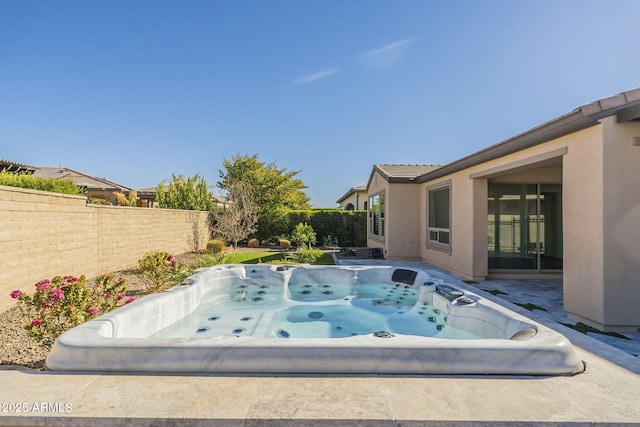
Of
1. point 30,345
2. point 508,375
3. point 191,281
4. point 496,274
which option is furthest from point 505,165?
point 30,345

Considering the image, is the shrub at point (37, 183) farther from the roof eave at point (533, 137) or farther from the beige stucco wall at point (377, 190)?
the roof eave at point (533, 137)

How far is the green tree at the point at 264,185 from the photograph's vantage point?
18.7 metres

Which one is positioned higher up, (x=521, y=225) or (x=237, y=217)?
(x=237, y=217)

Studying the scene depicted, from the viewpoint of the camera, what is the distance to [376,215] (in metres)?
14.5

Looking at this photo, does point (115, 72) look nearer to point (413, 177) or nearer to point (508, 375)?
point (413, 177)

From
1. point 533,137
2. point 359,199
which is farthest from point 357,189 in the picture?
point 533,137

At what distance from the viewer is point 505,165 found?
23.6 ft

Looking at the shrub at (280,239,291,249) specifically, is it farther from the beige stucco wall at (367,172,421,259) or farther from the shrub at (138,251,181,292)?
the shrub at (138,251,181,292)

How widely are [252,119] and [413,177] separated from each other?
918 cm

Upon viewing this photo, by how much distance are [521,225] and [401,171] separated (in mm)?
5272

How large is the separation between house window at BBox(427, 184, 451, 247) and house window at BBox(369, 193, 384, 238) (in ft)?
8.25

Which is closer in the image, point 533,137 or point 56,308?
point 56,308

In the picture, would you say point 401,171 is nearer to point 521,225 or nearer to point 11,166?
point 521,225

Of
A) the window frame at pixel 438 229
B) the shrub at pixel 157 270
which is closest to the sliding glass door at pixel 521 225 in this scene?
the window frame at pixel 438 229
